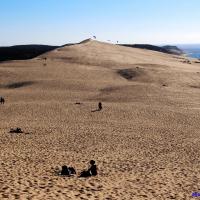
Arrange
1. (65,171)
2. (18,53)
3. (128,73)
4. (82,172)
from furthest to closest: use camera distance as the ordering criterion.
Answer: (18,53) < (128,73) < (82,172) < (65,171)

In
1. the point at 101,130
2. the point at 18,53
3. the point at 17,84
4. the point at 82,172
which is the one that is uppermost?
the point at 18,53

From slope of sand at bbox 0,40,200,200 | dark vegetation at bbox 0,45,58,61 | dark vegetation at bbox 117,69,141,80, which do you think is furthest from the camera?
dark vegetation at bbox 0,45,58,61

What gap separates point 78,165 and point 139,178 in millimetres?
3647

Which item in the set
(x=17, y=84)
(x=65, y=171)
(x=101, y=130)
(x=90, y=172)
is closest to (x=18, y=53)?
(x=17, y=84)

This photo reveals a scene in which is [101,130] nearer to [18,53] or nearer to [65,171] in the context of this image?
[65,171]

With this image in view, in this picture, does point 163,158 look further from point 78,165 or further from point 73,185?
point 73,185

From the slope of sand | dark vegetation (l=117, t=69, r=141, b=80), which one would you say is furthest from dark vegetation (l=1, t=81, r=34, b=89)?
dark vegetation (l=117, t=69, r=141, b=80)

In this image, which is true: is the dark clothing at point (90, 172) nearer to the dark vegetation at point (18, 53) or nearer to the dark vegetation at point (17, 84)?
the dark vegetation at point (17, 84)

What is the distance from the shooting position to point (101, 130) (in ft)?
109

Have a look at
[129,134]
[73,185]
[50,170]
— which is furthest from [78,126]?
[73,185]

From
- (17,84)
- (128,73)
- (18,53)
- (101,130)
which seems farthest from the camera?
(18,53)

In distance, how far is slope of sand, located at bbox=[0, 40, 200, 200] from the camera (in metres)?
18.5

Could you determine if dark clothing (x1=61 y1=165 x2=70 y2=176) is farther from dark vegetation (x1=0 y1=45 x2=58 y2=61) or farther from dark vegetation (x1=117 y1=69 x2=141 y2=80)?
dark vegetation (x1=0 y1=45 x2=58 y2=61)

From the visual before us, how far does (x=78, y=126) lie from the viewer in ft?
115
